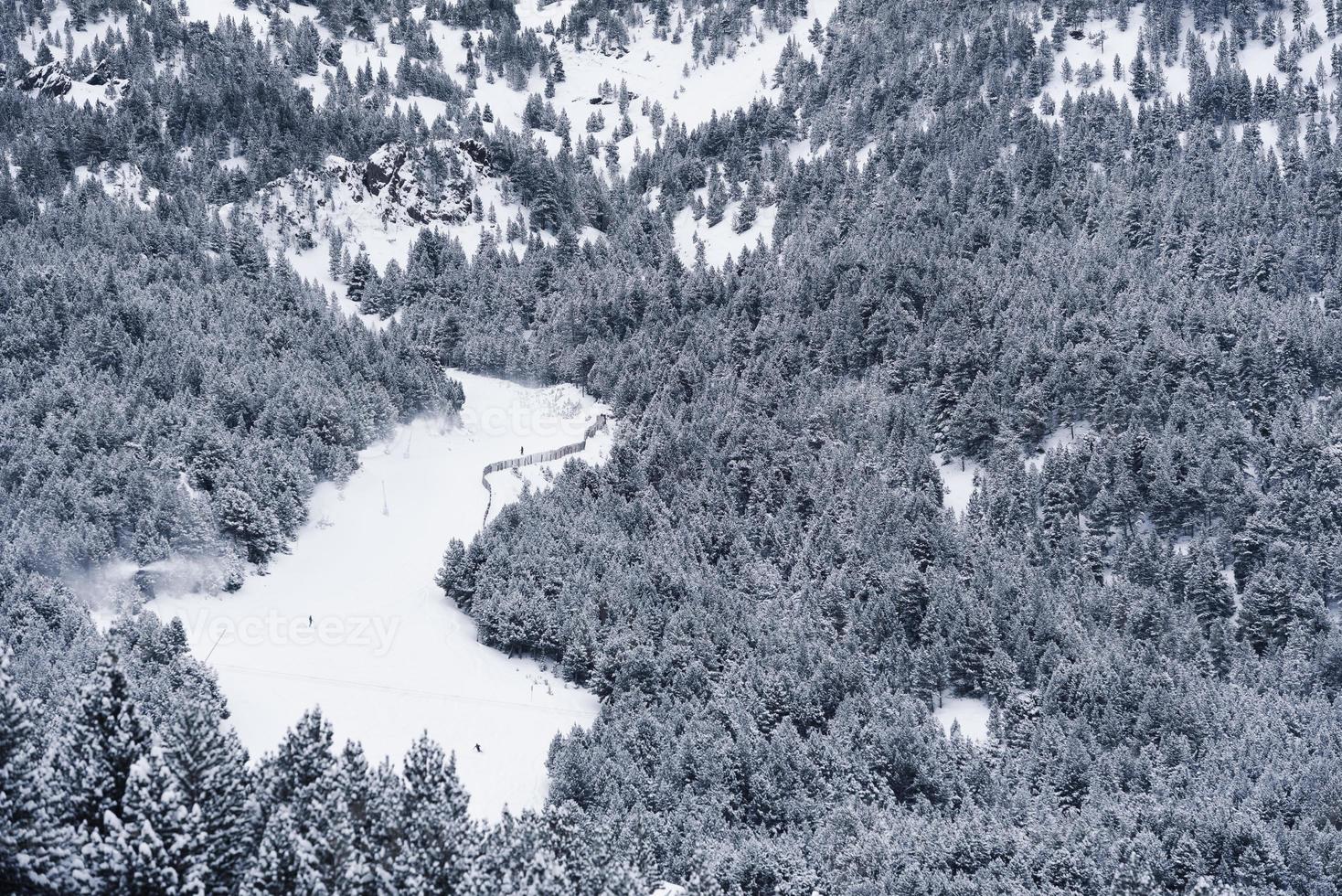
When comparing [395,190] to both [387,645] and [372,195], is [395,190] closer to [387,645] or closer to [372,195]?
[372,195]

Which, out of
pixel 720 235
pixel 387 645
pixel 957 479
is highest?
pixel 720 235

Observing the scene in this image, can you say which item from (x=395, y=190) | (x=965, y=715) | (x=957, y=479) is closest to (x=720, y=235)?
(x=395, y=190)

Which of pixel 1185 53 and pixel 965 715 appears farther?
pixel 1185 53

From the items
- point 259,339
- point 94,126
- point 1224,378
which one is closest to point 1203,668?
point 1224,378

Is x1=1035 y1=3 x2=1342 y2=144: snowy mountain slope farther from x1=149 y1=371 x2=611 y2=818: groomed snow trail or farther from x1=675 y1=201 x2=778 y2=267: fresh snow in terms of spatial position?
x1=149 y1=371 x2=611 y2=818: groomed snow trail

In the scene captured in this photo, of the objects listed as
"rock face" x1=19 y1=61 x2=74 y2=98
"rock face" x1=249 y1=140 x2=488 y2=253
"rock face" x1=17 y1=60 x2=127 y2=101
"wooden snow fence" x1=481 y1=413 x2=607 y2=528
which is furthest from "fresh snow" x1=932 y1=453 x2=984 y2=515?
"rock face" x1=19 y1=61 x2=74 y2=98

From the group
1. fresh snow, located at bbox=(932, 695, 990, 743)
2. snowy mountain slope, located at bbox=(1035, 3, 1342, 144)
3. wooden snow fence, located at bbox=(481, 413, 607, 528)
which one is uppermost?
snowy mountain slope, located at bbox=(1035, 3, 1342, 144)
